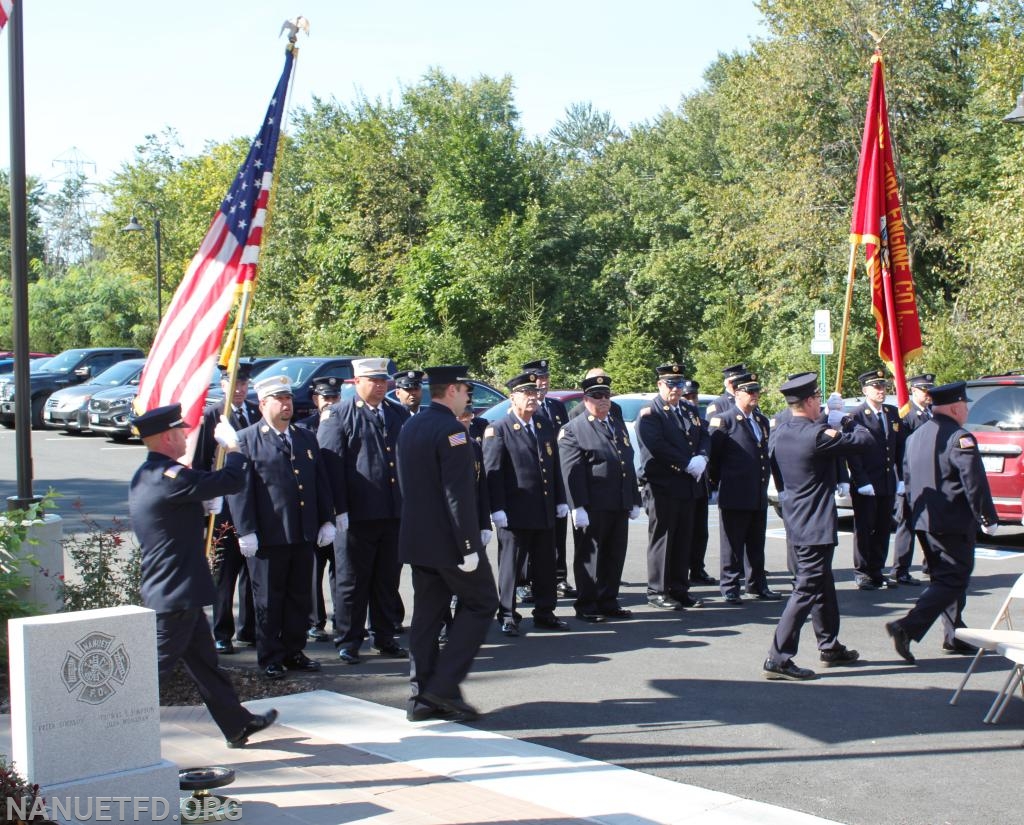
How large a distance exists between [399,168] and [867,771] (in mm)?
39314

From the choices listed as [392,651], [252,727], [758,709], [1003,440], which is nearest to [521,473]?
[392,651]

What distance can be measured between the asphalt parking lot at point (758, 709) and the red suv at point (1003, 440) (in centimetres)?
272

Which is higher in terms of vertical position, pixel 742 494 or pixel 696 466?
pixel 696 466

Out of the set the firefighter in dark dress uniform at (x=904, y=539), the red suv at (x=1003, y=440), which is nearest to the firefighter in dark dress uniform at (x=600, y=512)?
the firefighter in dark dress uniform at (x=904, y=539)

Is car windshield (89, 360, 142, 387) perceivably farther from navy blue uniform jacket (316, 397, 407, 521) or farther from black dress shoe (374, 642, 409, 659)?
black dress shoe (374, 642, 409, 659)

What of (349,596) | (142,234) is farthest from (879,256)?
(142,234)

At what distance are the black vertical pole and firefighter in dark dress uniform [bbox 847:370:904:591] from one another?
7535 mm

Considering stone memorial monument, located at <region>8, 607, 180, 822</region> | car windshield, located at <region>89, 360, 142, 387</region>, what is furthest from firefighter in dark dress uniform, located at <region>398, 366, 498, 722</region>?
car windshield, located at <region>89, 360, 142, 387</region>

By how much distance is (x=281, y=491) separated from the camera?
8062 mm

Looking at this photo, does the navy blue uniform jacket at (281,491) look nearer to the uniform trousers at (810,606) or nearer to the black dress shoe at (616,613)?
the black dress shoe at (616,613)

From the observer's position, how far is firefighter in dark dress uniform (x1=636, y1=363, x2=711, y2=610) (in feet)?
Answer: 34.4

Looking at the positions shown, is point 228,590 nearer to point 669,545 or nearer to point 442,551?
point 442,551

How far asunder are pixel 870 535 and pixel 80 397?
20429mm

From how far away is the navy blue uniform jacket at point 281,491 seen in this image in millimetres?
7977
